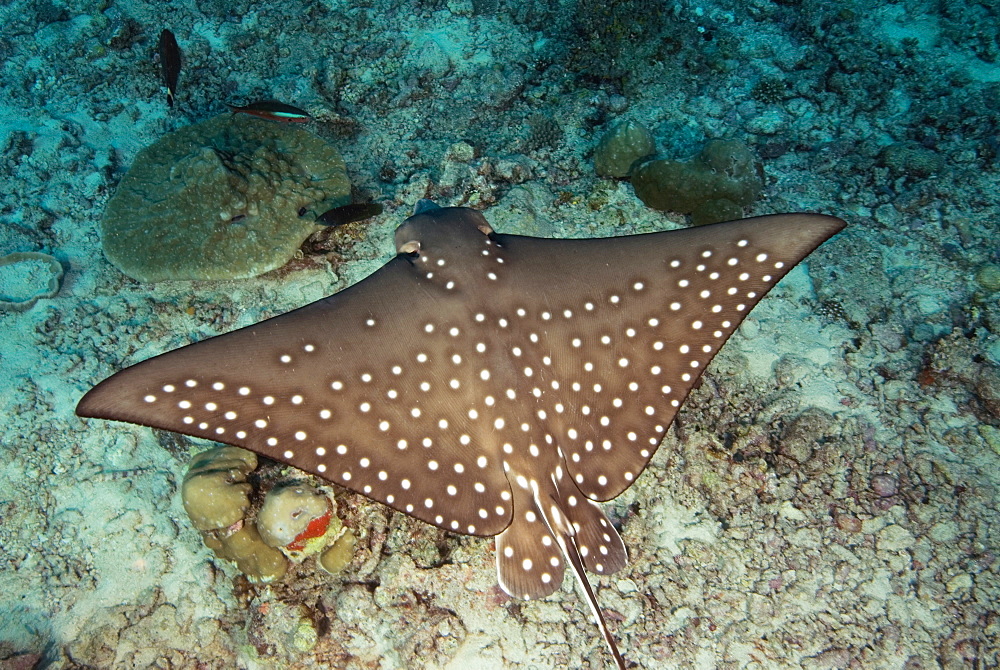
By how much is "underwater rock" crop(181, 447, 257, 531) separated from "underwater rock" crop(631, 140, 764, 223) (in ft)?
12.8

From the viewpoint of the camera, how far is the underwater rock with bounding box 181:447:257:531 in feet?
10.2

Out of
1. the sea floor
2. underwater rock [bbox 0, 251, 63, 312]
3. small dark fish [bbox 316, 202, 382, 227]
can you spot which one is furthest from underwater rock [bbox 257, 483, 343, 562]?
underwater rock [bbox 0, 251, 63, 312]

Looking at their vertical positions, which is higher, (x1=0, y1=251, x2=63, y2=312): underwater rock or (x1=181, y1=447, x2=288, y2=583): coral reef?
(x1=0, y1=251, x2=63, y2=312): underwater rock

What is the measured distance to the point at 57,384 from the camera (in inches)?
153

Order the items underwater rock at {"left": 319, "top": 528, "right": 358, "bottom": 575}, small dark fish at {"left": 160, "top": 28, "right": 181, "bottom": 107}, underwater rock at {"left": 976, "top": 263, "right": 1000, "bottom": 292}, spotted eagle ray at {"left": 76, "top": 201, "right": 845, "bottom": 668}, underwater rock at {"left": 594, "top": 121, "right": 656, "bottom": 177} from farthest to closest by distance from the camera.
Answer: underwater rock at {"left": 594, "top": 121, "right": 656, "bottom": 177} → small dark fish at {"left": 160, "top": 28, "right": 181, "bottom": 107} → underwater rock at {"left": 976, "top": 263, "right": 1000, "bottom": 292} → underwater rock at {"left": 319, "top": 528, "right": 358, "bottom": 575} → spotted eagle ray at {"left": 76, "top": 201, "right": 845, "bottom": 668}

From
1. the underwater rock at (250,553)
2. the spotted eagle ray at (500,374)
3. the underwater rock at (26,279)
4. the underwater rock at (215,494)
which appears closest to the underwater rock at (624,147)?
the spotted eagle ray at (500,374)

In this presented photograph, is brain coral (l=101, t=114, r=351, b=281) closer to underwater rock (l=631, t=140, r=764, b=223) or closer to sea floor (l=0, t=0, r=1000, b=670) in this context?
sea floor (l=0, t=0, r=1000, b=670)

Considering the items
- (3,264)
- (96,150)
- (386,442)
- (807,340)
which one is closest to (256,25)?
(96,150)

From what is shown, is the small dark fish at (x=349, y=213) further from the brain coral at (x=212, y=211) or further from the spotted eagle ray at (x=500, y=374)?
the spotted eagle ray at (x=500, y=374)

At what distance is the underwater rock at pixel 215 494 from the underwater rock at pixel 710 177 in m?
3.90

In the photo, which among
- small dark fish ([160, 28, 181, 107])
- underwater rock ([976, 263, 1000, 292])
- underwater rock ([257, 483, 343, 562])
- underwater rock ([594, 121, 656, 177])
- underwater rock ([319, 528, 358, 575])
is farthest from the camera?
underwater rock ([594, 121, 656, 177])

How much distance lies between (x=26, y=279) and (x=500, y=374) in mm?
4145

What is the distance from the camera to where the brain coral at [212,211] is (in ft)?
14.4

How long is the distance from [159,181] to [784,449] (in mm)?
5248
